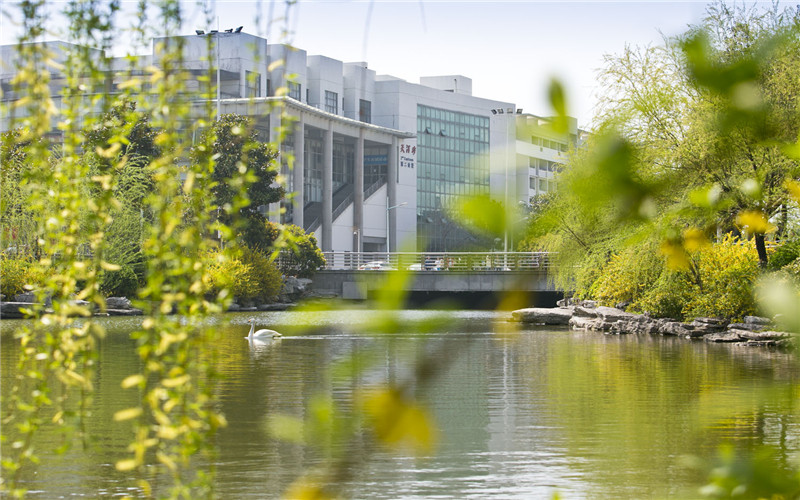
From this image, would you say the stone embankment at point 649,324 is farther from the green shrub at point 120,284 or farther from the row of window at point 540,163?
the row of window at point 540,163

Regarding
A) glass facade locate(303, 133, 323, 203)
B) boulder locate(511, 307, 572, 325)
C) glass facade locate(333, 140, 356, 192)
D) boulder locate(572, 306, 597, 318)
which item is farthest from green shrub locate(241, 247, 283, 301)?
glass facade locate(333, 140, 356, 192)

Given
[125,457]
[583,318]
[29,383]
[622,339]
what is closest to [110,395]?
[29,383]

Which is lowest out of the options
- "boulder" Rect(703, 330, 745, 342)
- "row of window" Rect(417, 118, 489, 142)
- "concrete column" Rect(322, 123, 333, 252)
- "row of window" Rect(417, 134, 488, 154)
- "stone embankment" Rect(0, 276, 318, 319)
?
"boulder" Rect(703, 330, 745, 342)

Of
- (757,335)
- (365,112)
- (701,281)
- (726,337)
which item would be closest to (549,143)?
(757,335)

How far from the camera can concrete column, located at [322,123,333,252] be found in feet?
231

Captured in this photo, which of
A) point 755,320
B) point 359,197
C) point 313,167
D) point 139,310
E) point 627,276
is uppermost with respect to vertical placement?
point 313,167

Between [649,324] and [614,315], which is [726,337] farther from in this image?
[614,315]

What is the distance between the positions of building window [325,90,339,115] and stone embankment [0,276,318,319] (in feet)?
79.6

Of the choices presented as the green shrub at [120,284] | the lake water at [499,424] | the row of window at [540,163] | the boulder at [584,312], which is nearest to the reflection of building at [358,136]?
the green shrub at [120,284]

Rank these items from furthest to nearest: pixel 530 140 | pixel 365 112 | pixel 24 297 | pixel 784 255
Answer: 1. pixel 365 112
2. pixel 24 297
3. pixel 784 255
4. pixel 530 140

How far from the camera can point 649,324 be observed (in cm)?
2948

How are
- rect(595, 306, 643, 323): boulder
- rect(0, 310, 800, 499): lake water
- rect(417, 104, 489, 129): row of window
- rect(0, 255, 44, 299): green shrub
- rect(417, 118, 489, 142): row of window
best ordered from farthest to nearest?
rect(417, 104, 489, 129): row of window, rect(417, 118, 489, 142): row of window, rect(0, 255, 44, 299): green shrub, rect(595, 306, 643, 323): boulder, rect(0, 310, 800, 499): lake water

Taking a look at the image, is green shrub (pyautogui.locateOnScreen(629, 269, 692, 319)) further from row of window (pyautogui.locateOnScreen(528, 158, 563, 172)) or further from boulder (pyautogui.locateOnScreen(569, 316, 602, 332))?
row of window (pyautogui.locateOnScreen(528, 158, 563, 172))

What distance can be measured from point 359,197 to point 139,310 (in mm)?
38697
